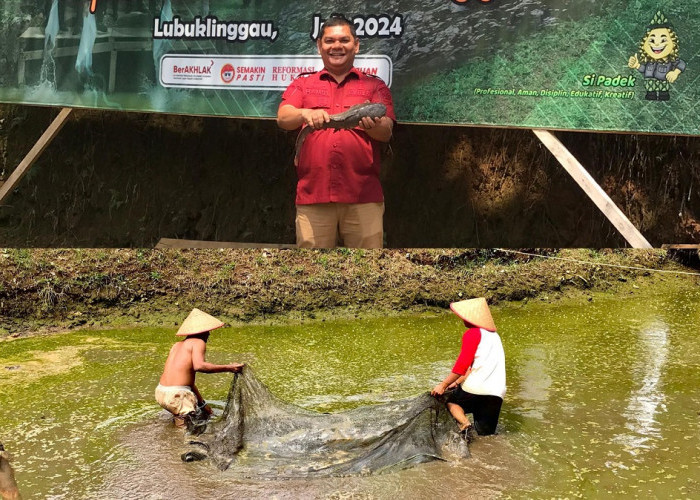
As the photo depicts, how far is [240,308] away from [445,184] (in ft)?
11.8

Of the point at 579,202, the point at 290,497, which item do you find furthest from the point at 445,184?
the point at 290,497

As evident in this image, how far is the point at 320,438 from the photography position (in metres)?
4.77

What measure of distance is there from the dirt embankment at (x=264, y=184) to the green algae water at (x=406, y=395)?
216 centimetres

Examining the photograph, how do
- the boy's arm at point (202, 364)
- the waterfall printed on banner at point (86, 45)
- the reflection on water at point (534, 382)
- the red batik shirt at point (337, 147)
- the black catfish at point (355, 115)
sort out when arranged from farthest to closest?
the waterfall printed on banner at point (86, 45), the red batik shirt at point (337, 147), the black catfish at point (355, 115), the reflection on water at point (534, 382), the boy's arm at point (202, 364)

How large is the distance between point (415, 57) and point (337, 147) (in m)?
1.19

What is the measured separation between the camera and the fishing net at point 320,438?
15.0 ft

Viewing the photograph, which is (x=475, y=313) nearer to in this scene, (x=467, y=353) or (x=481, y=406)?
(x=467, y=353)

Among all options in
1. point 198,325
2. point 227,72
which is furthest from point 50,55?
point 198,325

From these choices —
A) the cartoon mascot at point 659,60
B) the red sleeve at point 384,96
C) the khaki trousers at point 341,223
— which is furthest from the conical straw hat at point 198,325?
the cartoon mascot at point 659,60

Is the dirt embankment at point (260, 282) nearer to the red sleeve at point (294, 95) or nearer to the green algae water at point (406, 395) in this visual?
the green algae water at point (406, 395)

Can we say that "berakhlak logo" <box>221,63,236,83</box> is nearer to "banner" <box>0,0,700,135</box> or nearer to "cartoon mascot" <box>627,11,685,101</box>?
"banner" <box>0,0,700,135</box>

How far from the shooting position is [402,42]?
24.3ft

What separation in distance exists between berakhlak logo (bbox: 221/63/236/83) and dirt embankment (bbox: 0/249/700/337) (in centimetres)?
211

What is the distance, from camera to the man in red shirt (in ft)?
22.8
